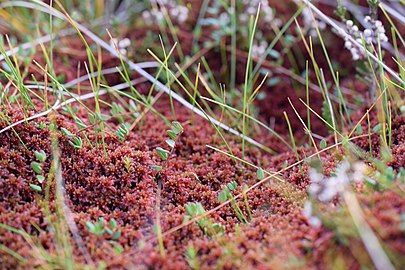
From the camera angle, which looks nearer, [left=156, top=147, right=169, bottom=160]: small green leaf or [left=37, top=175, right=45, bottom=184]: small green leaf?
[left=37, top=175, right=45, bottom=184]: small green leaf

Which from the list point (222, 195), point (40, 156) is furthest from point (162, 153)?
point (40, 156)

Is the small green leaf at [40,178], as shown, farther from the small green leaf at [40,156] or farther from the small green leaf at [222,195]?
the small green leaf at [222,195]

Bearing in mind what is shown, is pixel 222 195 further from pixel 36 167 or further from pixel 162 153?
pixel 36 167

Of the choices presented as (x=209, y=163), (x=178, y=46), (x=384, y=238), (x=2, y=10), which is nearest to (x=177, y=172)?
(x=209, y=163)

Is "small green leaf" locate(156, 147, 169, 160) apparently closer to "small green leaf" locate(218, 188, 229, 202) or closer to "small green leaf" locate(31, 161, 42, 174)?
"small green leaf" locate(218, 188, 229, 202)

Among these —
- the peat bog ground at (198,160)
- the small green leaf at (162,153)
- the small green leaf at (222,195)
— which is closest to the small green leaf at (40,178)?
the peat bog ground at (198,160)

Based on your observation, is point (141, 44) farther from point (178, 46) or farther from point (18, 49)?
point (18, 49)

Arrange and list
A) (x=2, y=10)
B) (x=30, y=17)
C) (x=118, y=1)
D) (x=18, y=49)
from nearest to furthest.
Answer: (x=18, y=49)
(x=2, y=10)
(x=30, y=17)
(x=118, y=1)

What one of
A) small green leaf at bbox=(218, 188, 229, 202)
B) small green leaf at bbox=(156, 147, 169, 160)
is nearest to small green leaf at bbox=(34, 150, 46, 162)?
small green leaf at bbox=(156, 147, 169, 160)

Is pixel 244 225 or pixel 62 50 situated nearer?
pixel 244 225
